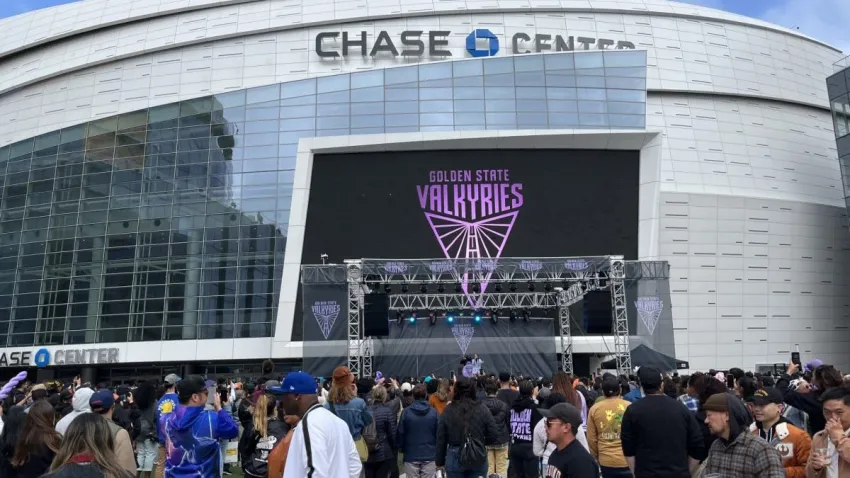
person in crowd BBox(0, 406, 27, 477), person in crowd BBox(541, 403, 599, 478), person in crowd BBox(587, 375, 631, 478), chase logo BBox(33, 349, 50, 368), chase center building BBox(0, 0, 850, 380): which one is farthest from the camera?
chase logo BBox(33, 349, 50, 368)

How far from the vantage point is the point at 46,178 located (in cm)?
3769

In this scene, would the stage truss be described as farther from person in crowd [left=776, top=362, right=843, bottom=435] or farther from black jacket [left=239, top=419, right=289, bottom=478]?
black jacket [left=239, top=419, right=289, bottom=478]

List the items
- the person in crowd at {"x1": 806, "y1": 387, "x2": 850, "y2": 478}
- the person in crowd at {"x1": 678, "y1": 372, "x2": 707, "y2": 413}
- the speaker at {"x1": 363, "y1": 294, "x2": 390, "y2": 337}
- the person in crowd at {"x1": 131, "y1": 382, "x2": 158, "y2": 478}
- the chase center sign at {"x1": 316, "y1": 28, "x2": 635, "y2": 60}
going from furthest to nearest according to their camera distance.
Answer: the chase center sign at {"x1": 316, "y1": 28, "x2": 635, "y2": 60} < the speaker at {"x1": 363, "y1": 294, "x2": 390, "y2": 337} < the person in crowd at {"x1": 131, "y1": 382, "x2": 158, "y2": 478} < the person in crowd at {"x1": 678, "y1": 372, "x2": 707, "y2": 413} < the person in crowd at {"x1": 806, "y1": 387, "x2": 850, "y2": 478}

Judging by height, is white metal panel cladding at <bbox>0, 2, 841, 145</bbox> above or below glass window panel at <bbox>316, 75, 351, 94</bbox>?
above

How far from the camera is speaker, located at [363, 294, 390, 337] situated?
27047 mm

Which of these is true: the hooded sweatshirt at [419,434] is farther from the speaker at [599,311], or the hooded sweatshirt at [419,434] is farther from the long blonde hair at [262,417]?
the speaker at [599,311]

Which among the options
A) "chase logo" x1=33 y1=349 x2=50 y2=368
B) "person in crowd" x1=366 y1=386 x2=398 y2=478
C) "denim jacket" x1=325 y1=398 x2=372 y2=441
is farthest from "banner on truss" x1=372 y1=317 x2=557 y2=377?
"denim jacket" x1=325 y1=398 x2=372 y2=441

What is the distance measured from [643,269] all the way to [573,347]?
20.3ft

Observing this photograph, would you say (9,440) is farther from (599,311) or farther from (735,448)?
(599,311)

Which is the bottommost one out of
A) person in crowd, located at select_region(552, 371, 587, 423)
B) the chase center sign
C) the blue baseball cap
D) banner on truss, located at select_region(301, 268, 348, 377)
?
person in crowd, located at select_region(552, 371, 587, 423)

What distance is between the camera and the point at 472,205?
111ft

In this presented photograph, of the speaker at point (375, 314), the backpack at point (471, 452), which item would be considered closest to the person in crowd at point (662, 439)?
the backpack at point (471, 452)

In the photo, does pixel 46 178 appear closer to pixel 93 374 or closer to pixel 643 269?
pixel 93 374

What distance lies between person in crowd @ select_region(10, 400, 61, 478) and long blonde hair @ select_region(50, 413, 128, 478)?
5.52ft
